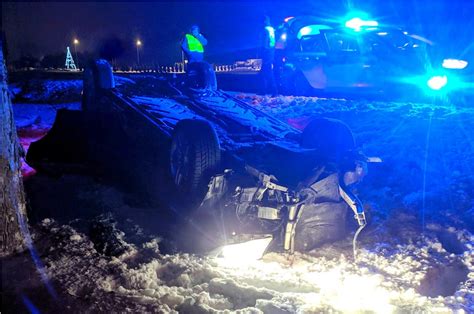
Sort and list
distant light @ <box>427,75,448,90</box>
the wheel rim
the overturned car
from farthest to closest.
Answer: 1. distant light @ <box>427,75,448,90</box>
2. the wheel rim
3. the overturned car

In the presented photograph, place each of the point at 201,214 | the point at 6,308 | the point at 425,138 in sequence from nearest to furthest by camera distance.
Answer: the point at 6,308 → the point at 201,214 → the point at 425,138

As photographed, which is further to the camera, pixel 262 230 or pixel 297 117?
pixel 297 117

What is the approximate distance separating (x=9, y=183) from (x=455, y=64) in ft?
24.5

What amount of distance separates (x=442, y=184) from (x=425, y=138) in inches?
56.5

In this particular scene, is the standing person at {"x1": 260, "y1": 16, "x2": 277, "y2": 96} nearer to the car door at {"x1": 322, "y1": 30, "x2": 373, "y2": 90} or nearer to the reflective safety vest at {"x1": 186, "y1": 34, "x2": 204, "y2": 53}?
the car door at {"x1": 322, "y1": 30, "x2": 373, "y2": 90}

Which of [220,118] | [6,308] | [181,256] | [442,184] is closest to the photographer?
[6,308]

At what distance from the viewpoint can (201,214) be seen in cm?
405

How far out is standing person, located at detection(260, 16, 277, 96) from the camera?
983cm

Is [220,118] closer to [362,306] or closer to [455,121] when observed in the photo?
[362,306]

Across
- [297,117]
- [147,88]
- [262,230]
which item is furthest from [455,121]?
[147,88]

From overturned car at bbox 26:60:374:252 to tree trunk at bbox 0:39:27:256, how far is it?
1567mm

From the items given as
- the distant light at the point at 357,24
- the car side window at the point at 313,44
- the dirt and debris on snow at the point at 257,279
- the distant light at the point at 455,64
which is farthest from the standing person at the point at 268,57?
the dirt and debris on snow at the point at 257,279

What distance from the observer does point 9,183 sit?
3254mm

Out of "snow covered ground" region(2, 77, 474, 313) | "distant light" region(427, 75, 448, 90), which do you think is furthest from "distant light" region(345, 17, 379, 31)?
"snow covered ground" region(2, 77, 474, 313)
